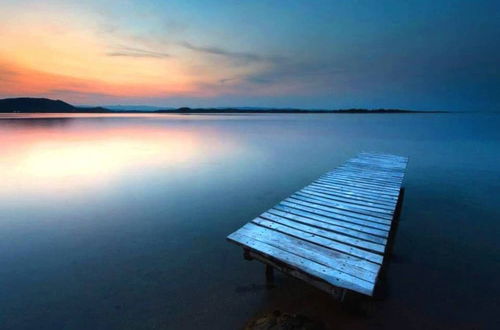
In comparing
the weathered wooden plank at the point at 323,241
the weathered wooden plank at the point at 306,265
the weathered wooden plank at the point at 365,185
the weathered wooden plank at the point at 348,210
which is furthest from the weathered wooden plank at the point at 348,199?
the weathered wooden plank at the point at 306,265

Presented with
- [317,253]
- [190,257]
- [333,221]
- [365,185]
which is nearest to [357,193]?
[365,185]

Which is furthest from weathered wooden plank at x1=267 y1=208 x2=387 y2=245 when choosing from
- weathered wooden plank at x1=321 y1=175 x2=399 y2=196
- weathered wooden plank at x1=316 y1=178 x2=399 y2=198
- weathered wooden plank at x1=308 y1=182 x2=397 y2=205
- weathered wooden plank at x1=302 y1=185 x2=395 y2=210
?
weathered wooden plank at x1=321 y1=175 x2=399 y2=196

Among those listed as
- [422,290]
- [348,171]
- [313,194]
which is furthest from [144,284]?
[348,171]

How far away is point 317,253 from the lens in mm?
4059

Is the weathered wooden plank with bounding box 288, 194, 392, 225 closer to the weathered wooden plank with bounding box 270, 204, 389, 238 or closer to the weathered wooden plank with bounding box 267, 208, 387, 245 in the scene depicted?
the weathered wooden plank with bounding box 270, 204, 389, 238

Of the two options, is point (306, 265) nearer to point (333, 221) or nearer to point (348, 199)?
point (333, 221)

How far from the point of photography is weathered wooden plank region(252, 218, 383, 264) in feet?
12.9

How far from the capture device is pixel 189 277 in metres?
4.93

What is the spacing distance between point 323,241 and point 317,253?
397 mm

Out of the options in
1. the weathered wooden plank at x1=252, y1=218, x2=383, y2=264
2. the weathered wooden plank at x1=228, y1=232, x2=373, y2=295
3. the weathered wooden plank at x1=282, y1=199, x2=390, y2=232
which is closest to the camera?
the weathered wooden plank at x1=228, y1=232, x2=373, y2=295

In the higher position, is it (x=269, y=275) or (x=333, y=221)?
(x=333, y=221)

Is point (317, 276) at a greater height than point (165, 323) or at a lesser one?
greater

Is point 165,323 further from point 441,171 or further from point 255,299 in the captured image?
point 441,171

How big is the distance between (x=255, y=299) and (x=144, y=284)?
2006mm
